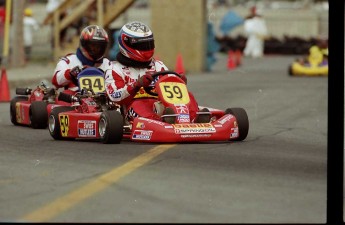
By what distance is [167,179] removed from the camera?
915 cm

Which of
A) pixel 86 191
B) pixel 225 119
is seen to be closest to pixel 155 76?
pixel 225 119

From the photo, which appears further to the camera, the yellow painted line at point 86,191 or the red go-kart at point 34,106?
the red go-kart at point 34,106

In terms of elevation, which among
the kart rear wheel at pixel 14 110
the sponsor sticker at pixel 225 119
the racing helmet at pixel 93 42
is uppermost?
the racing helmet at pixel 93 42

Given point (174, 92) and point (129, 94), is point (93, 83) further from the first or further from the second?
point (174, 92)

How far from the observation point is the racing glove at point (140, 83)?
40.8ft

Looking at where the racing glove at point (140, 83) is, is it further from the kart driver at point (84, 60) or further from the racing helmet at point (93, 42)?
the racing helmet at point (93, 42)

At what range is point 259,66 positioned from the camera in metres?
37.3

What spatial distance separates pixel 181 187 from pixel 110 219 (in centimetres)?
140

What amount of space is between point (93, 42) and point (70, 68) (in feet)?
1.49

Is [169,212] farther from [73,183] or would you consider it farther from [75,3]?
[75,3]

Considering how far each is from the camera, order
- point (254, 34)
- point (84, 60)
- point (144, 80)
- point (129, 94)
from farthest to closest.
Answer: point (254, 34), point (84, 60), point (129, 94), point (144, 80)

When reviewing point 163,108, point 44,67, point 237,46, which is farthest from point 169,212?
point 237,46

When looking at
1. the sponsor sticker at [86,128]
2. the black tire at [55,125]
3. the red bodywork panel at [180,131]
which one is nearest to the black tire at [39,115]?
the black tire at [55,125]

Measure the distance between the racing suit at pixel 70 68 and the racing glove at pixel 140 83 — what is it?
224 centimetres
